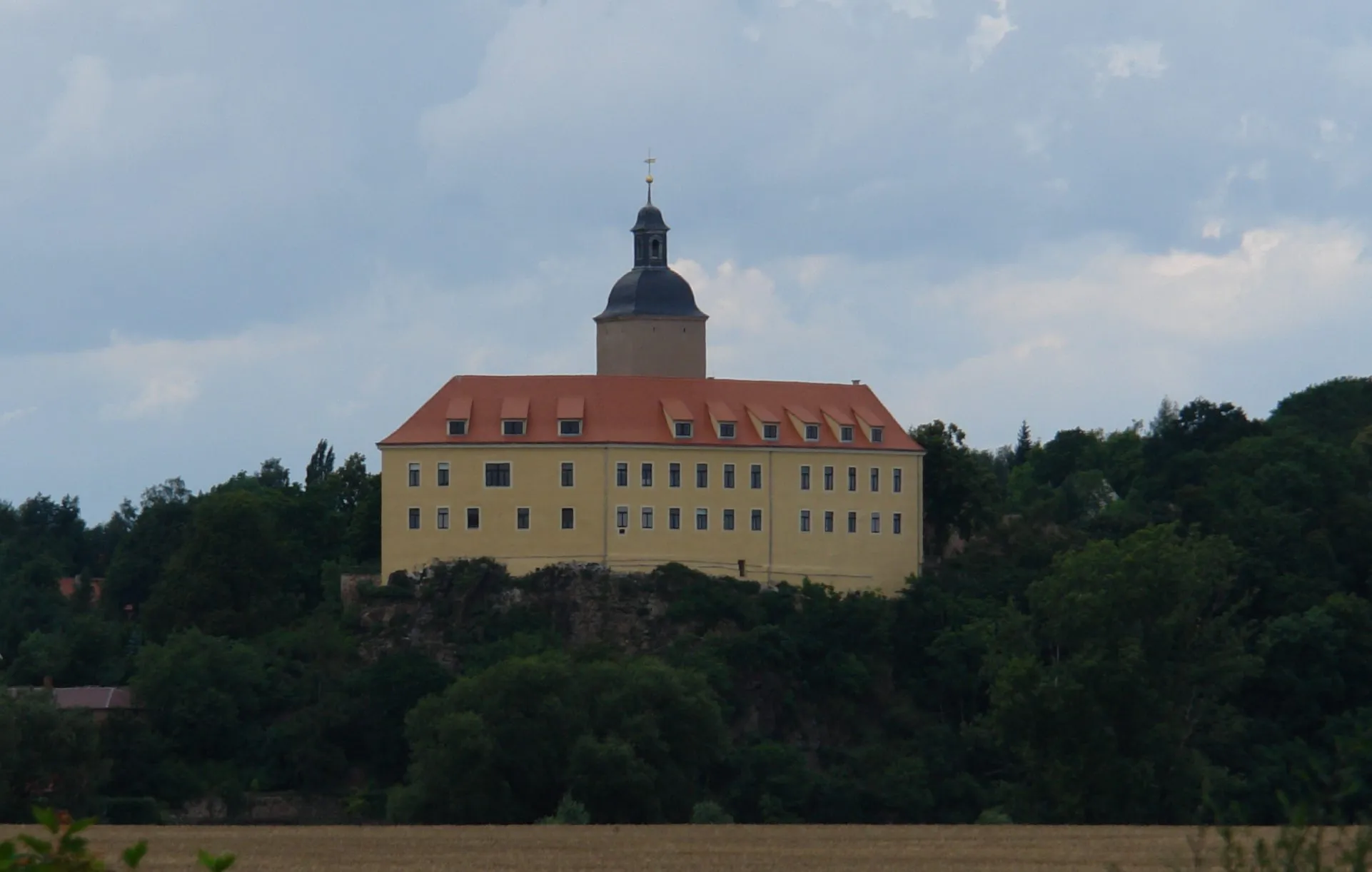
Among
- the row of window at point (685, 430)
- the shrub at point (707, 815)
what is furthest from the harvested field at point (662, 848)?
the row of window at point (685, 430)

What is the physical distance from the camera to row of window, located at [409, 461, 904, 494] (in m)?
82.9

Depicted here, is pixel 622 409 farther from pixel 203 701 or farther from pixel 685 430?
pixel 203 701

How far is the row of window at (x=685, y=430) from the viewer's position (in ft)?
275

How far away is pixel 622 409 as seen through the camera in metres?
85.7

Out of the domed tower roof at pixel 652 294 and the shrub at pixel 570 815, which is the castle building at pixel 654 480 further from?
the shrub at pixel 570 815

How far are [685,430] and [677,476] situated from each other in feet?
6.00

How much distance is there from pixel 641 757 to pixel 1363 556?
110ft

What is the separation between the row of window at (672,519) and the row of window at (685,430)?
106 inches

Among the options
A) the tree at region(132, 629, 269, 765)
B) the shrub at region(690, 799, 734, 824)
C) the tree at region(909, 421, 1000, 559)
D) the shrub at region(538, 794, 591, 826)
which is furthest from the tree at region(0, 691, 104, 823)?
the tree at region(909, 421, 1000, 559)

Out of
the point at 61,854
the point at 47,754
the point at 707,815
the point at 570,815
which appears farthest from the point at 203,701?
the point at 61,854

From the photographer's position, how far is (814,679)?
3295 inches

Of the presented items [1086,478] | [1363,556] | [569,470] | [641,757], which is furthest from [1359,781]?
[1086,478]

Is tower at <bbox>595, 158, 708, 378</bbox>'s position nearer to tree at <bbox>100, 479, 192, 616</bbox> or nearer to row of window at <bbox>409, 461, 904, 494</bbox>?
row of window at <bbox>409, 461, 904, 494</bbox>

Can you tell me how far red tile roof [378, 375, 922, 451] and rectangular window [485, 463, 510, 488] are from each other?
833 millimetres
